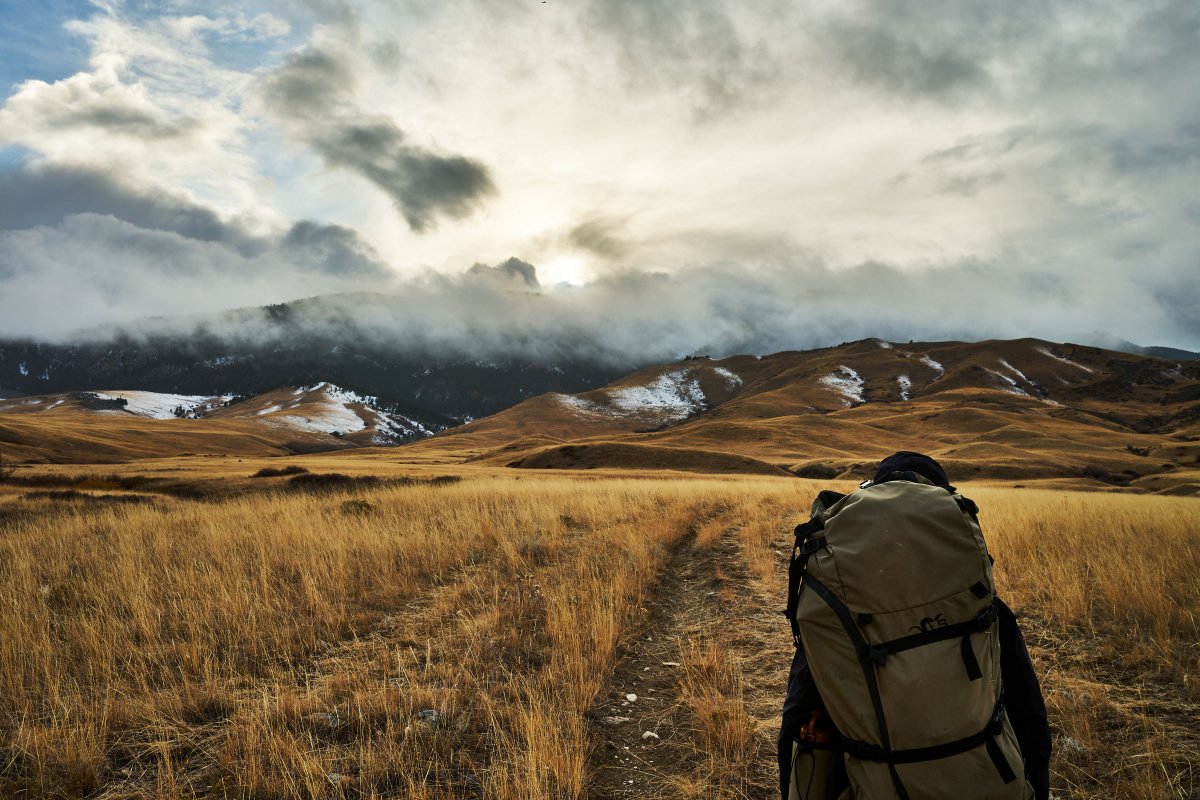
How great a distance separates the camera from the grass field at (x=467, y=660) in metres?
4.03

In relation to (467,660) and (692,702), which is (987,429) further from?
(467,660)

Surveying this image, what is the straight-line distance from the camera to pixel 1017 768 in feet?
7.62

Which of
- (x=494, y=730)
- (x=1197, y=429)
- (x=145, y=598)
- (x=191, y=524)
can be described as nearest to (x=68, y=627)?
(x=145, y=598)

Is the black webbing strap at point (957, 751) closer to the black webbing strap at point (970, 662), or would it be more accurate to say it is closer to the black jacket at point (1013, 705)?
the black webbing strap at point (970, 662)

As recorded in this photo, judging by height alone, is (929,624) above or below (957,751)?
above

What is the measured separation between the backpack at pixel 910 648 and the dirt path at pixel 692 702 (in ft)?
6.44

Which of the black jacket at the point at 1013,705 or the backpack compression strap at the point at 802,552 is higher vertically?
the backpack compression strap at the point at 802,552

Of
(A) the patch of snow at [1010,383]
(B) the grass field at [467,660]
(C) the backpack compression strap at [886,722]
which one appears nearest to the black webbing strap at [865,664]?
(C) the backpack compression strap at [886,722]

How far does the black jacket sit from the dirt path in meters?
1.50

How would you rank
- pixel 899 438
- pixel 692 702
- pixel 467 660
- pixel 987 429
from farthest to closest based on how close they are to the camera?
1. pixel 899 438
2. pixel 987 429
3. pixel 467 660
4. pixel 692 702

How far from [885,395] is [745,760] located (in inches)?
8403

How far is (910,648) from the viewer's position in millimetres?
2451

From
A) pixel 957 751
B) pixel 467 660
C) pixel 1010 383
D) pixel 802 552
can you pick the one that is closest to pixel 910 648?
pixel 957 751

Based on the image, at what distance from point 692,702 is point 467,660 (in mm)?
2297
